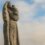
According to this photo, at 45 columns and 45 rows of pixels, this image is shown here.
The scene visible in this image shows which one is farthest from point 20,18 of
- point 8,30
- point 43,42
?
point 43,42

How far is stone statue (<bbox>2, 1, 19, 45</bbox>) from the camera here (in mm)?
1795

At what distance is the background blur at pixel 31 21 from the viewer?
6.11 feet

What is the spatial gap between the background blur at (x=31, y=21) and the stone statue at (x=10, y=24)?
0.13ft

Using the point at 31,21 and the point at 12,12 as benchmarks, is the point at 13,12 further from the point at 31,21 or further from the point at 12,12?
the point at 31,21

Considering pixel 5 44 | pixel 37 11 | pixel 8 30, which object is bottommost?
pixel 5 44

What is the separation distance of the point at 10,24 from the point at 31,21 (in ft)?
0.71

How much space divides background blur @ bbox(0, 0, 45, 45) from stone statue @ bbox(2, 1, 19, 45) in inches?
1.6

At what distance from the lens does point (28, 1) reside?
6.30 feet

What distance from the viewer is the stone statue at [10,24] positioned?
5.89ft

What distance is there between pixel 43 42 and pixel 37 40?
0.06 m

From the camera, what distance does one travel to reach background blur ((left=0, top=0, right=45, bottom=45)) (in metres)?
1.86

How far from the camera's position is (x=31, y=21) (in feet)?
6.25

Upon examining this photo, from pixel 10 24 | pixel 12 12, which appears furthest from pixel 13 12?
→ pixel 10 24

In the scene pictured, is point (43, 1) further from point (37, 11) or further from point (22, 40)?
point (22, 40)
